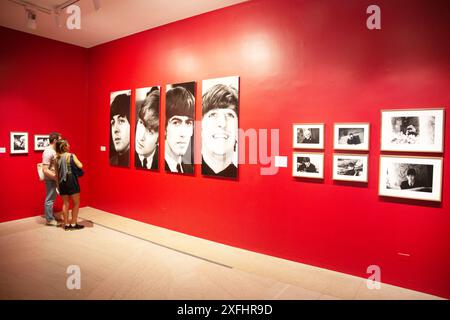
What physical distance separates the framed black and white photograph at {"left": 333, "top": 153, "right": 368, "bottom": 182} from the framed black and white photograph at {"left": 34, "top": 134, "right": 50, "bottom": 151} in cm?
540

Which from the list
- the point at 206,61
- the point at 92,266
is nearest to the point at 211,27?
the point at 206,61

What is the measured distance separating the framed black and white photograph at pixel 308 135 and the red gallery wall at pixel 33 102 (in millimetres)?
4896

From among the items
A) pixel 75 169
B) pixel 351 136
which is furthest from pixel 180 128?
pixel 351 136

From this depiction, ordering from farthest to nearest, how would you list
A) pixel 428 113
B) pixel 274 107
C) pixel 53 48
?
pixel 53 48, pixel 274 107, pixel 428 113

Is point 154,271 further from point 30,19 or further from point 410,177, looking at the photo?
point 30,19

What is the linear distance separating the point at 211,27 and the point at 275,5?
1043 mm

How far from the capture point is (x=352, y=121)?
3371 millimetres

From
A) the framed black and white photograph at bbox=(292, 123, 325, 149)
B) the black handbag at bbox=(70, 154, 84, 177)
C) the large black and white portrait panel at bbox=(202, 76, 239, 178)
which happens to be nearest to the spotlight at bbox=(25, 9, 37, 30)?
the black handbag at bbox=(70, 154, 84, 177)

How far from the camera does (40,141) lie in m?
5.85

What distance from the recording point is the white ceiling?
4.27 metres

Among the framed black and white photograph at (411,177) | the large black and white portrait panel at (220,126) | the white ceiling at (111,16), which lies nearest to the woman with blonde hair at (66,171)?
the white ceiling at (111,16)

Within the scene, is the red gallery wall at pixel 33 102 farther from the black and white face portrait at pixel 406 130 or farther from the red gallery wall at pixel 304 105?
the black and white face portrait at pixel 406 130

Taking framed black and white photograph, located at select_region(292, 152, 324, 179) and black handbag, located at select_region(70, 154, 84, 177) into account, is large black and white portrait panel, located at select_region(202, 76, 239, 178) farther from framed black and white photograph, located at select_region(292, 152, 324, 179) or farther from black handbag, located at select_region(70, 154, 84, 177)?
black handbag, located at select_region(70, 154, 84, 177)
